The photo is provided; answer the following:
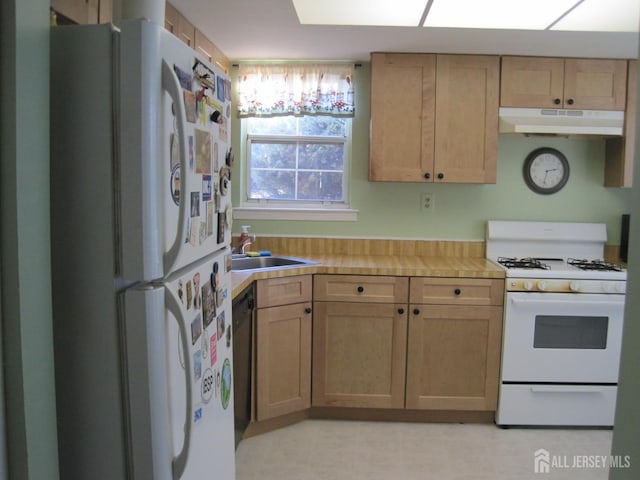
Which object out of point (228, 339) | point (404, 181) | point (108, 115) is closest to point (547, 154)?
point (404, 181)

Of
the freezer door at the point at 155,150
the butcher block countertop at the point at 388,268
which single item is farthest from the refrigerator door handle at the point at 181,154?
the butcher block countertop at the point at 388,268

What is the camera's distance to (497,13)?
2.45 meters

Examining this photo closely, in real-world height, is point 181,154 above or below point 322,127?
below

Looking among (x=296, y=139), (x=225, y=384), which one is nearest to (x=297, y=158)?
(x=296, y=139)

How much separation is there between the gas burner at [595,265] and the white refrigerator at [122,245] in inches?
97.8

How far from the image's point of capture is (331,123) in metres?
3.34

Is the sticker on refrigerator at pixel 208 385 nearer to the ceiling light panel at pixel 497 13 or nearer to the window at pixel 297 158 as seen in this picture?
the ceiling light panel at pixel 497 13

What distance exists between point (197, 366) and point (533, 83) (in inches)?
101

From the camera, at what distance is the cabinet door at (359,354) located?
111 inches

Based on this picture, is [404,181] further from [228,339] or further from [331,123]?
[228,339]

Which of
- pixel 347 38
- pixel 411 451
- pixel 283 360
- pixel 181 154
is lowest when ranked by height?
pixel 411 451

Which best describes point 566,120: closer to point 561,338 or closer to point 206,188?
point 561,338

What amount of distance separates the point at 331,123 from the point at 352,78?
1.04ft

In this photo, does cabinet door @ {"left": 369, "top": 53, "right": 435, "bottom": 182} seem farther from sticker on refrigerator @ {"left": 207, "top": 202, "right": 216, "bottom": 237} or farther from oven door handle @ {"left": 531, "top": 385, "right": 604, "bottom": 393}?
sticker on refrigerator @ {"left": 207, "top": 202, "right": 216, "bottom": 237}
